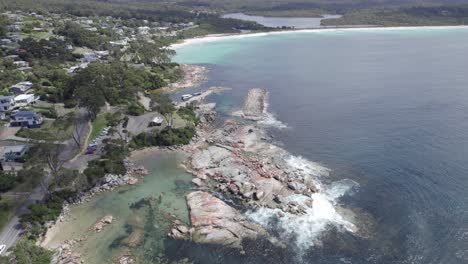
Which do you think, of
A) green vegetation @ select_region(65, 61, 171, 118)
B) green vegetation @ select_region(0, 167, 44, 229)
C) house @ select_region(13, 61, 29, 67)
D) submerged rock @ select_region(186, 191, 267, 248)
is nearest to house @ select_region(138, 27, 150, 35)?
house @ select_region(13, 61, 29, 67)

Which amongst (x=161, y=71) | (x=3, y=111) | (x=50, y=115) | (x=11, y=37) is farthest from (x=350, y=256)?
(x=11, y=37)

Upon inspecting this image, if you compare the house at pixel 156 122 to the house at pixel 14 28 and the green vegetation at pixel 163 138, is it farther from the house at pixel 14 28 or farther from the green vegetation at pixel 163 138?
the house at pixel 14 28

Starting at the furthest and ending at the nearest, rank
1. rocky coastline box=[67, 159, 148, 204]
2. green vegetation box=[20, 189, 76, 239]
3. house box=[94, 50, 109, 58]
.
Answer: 1. house box=[94, 50, 109, 58]
2. rocky coastline box=[67, 159, 148, 204]
3. green vegetation box=[20, 189, 76, 239]

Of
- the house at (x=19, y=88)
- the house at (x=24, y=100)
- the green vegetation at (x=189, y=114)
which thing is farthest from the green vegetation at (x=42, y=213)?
the house at (x=19, y=88)

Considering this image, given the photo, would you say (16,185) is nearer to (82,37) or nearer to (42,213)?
(42,213)

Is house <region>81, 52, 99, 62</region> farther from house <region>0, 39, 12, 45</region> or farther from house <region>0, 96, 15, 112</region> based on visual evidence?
house <region>0, 96, 15, 112</region>

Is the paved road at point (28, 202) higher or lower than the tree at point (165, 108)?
lower

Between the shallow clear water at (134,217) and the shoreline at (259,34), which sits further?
the shoreline at (259,34)
